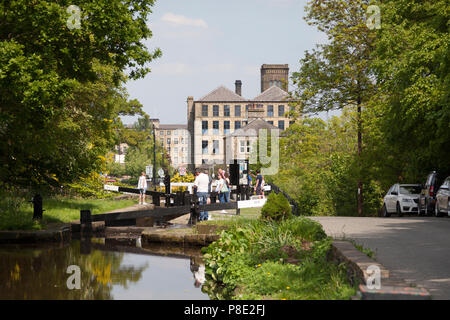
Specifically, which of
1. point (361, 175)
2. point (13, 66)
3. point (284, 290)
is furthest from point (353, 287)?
point (361, 175)

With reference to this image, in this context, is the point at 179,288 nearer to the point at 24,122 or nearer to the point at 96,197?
the point at 24,122

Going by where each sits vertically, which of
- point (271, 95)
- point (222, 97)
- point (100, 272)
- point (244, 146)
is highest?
point (271, 95)

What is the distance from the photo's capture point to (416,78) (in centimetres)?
2747

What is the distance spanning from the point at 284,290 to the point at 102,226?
46.9 ft

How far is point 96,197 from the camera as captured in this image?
127ft

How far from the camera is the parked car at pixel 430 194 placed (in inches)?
1064

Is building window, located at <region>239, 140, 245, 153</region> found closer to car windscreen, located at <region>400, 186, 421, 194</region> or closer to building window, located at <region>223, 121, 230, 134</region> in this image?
building window, located at <region>223, 121, 230, 134</region>

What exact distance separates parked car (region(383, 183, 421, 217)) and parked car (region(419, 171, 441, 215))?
0.92 metres

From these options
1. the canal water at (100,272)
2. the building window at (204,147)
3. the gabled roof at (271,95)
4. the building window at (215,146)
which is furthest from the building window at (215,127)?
the canal water at (100,272)

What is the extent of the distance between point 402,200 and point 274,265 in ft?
68.8

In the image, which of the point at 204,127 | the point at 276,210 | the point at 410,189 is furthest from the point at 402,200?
the point at 204,127

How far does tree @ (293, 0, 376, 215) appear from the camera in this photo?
38.9m

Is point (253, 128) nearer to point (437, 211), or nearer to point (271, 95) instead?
point (271, 95)

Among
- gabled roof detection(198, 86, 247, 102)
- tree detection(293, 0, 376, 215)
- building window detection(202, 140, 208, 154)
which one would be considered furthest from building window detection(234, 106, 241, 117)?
tree detection(293, 0, 376, 215)
